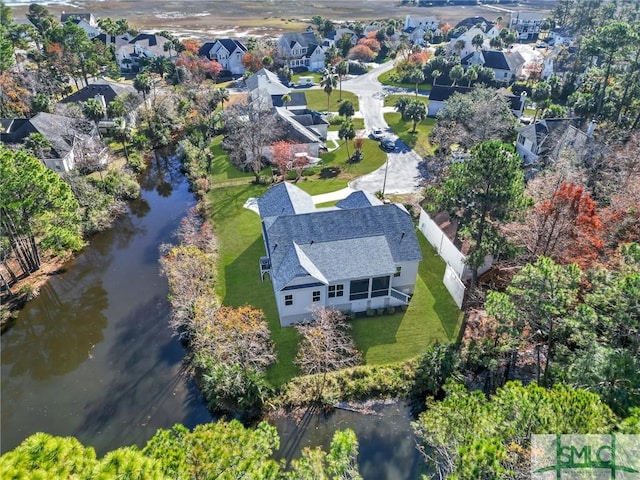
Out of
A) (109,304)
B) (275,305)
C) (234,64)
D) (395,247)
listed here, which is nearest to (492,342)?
(395,247)

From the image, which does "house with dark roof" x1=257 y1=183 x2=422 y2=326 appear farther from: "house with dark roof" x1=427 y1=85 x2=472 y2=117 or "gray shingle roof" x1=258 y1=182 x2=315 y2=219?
"house with dark roof" x1=427 y1=85 x2=472 y2=117

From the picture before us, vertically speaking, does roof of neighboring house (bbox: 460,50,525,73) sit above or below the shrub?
above

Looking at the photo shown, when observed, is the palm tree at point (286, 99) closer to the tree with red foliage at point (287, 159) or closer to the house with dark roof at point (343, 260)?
the tree with red foliage at point (287, 159)

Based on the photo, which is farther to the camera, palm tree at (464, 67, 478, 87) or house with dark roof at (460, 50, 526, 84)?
house with dark roof at (460, 50, 526, 84)

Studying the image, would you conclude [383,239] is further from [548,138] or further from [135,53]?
[135,53]

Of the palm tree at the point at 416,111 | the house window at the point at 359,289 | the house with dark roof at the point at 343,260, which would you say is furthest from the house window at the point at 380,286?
the palm tree at the point at 416,111

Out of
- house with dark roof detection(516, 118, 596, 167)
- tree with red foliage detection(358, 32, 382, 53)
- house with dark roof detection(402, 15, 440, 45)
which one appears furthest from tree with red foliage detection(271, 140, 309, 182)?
house with dark roof detection(402, 15, 440, 45)
